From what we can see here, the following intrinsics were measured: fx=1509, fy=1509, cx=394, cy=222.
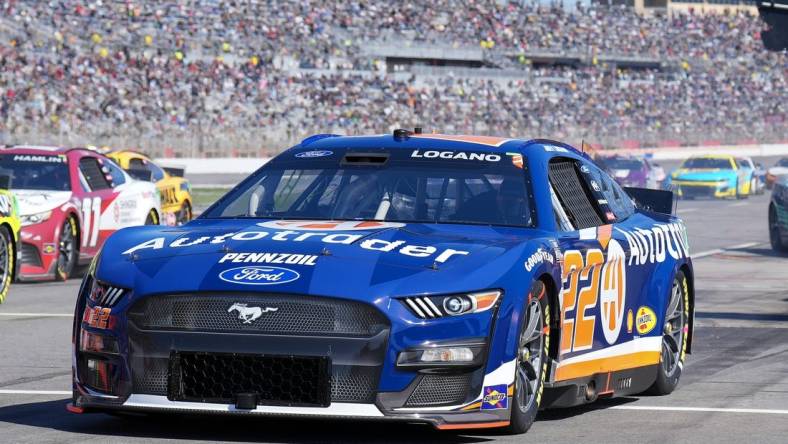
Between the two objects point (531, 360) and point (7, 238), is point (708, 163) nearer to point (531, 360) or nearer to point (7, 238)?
point (7, 238)

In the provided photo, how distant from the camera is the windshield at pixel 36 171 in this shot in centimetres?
1783

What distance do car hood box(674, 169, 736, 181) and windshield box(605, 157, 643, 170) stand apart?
2378mm

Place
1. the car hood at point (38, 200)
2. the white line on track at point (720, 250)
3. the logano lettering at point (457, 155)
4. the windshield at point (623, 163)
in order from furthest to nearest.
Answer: the windshield at point (623, 163) < the white line on track at point (720, 250) < the car hood at point (38, 200) < the logano lettering at point (457, 155)

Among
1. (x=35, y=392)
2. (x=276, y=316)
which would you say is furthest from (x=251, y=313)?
(x=35, y=392)

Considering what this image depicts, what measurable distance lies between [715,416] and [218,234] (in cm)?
259

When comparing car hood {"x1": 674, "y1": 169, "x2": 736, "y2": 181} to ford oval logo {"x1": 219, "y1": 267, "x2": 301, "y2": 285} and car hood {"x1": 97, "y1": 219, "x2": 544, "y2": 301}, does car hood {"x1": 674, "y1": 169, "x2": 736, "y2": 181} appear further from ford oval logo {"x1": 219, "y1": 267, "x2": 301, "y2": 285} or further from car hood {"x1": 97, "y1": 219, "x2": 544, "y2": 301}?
ford oval logo {"x1": 219, "y1": 267, "x2": 301, "y2": 285}

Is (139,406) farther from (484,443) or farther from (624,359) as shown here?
(624,359)

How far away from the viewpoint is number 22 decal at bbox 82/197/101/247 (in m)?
18.0

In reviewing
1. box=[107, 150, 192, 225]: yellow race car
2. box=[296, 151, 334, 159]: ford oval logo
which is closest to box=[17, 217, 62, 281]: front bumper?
box=[107, 150, 192, 225]: yellow race car

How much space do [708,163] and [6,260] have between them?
32317 millimetres

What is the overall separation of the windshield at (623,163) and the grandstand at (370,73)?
10.6 meters

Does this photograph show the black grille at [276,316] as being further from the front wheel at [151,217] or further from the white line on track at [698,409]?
the front wheel at [151,217]

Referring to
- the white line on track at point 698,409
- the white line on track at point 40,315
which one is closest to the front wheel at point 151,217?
the white line on track at point 40,315

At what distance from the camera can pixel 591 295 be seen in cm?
713
